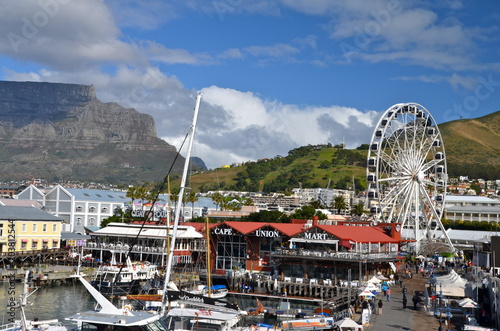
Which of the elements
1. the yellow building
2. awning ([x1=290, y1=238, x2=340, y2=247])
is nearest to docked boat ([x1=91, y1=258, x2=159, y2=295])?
awning ([x1=290, y1=238, x2=340, y2=247])

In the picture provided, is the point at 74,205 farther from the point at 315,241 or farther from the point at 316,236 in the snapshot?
the point at 315,241

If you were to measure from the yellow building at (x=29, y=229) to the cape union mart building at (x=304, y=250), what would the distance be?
91.3 ft

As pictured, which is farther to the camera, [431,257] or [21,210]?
[431,257]

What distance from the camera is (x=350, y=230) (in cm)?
7988

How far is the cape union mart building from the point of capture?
72438 millimetres

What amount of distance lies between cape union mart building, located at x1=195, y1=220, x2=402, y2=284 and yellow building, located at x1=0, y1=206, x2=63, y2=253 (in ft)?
91.3

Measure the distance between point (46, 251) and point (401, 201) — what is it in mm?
56387

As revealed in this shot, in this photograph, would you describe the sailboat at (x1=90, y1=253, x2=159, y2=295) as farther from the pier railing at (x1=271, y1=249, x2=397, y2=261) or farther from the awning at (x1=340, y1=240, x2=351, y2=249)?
the awning at (x1=340, y1=240, x2=351, y2=249)

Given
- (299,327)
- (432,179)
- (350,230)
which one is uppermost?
(432,179)

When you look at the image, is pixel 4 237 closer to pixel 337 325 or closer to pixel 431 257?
pixel 337 325

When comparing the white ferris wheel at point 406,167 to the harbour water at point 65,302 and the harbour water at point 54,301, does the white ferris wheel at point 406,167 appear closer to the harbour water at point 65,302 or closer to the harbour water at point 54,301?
the harbour water at point 65,302

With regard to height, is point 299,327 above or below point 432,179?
below

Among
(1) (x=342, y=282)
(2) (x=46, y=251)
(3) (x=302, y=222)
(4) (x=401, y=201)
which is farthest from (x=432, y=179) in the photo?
(2) (x=46, y=251)

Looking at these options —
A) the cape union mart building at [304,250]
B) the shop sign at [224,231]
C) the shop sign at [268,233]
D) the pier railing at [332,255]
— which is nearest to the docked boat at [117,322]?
the cape union mart building at [304,250]
